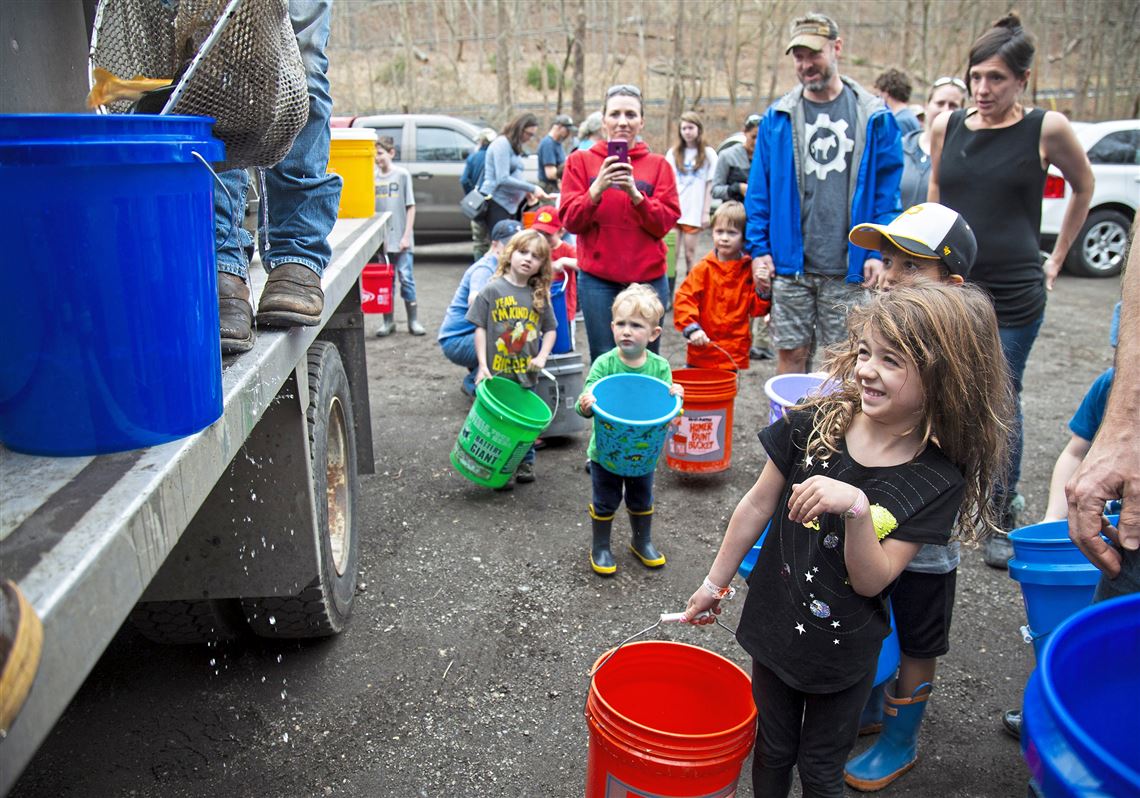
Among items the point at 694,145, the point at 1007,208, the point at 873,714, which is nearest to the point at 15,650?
the point at 873,714

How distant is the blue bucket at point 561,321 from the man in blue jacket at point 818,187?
1.34 metres

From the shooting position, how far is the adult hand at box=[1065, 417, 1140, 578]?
1705 millimetres

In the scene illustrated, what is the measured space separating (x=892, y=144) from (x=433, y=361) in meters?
4.25

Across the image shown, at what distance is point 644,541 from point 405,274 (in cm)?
517

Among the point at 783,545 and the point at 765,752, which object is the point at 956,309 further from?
A: the point at 765,752

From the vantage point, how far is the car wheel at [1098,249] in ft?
36.1

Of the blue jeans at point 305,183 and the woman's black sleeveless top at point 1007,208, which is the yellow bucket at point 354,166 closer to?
the blue jeans at point 305,183

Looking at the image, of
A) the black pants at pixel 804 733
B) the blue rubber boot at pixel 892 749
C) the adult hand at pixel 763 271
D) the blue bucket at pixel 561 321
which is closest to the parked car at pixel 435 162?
the blue bucket at pixel 561 321

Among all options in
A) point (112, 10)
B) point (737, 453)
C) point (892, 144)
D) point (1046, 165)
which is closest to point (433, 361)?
point (737, 453)

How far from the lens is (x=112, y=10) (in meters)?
1.99

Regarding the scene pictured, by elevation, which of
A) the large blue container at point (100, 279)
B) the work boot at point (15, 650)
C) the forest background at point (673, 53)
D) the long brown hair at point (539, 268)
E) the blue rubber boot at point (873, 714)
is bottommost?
the blue rubber boot at point (873, 714)

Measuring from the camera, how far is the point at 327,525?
2.94m

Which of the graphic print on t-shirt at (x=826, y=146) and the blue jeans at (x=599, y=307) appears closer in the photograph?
the graphic print on t-shirt at (x=826, y=146)

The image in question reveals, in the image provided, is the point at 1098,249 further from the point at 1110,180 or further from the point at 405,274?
the point at 405,274
